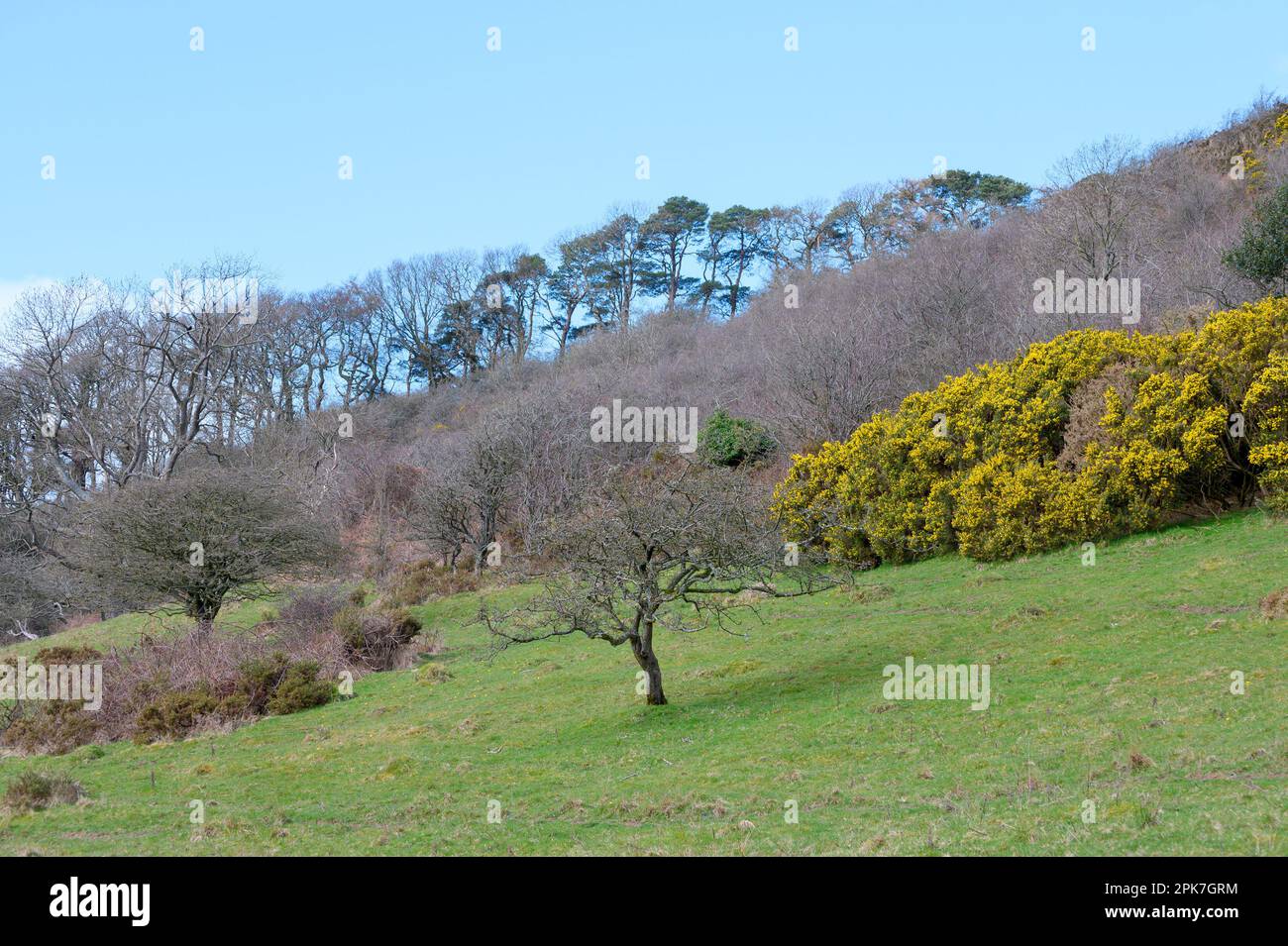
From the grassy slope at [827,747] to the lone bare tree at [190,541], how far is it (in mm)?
8519

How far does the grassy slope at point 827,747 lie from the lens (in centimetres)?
1141

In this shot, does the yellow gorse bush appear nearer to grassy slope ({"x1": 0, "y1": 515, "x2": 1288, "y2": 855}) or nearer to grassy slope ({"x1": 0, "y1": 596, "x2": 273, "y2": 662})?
grassy slope ({"x1": 0, "y1": 515, "x2": 1288, "y2": 855})

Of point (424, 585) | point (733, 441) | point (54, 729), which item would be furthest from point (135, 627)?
point (733, 441)

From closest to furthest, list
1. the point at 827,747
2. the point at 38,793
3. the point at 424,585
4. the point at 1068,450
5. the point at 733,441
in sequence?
the point at 827,747
the point at 38,793
the point at 1068,450
the point at 424,585
the point at 733,441

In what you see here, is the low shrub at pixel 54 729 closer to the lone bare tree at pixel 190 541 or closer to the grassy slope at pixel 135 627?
the lone bare tree at pixel 190 541

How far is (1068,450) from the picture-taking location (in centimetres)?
2806

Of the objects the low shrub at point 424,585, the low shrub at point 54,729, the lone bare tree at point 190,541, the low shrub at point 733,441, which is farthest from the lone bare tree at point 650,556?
the low shrub at point 733,441

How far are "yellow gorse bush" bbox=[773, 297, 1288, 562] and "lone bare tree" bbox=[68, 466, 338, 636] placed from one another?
55.3 feet

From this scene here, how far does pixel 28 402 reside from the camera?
59.2m

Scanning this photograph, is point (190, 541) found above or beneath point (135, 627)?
above

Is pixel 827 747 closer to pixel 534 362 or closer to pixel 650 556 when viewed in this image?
pixel 650 556

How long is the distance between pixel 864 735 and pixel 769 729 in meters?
1.89

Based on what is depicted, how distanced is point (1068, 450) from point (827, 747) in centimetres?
1582
